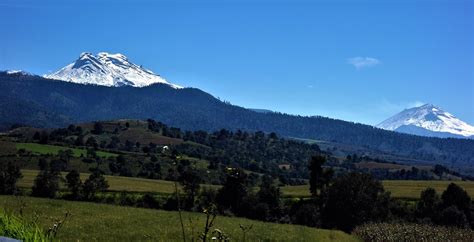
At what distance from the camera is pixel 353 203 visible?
10294cm

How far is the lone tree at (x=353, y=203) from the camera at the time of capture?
337 feet

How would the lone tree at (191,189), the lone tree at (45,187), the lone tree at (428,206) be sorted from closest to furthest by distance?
the lone tree at (45,187) → the lone tree at (428,206) → the lone tree at (191,189)

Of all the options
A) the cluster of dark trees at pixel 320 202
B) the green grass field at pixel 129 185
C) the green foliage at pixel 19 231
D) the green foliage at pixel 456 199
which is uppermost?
the green foliage at pixel 19 231

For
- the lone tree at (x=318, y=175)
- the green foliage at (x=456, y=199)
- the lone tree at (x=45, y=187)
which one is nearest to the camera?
the lone tree at (x=45, y=187)

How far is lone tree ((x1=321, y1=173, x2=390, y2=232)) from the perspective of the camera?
103m

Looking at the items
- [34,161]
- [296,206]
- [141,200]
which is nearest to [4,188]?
[141,200]

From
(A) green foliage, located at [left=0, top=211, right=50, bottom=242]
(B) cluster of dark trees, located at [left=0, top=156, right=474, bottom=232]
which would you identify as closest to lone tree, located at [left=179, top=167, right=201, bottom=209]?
(B) cluster of dark trees, located at [left=0, top=156, right=474, bottom=232]

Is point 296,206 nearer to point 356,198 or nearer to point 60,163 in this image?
point 356,198

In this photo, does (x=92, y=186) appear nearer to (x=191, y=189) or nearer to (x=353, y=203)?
(x=191, y=189)

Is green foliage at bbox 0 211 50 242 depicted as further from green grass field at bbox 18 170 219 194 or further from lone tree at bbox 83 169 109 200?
green grass field at bbox 18 170 219 194

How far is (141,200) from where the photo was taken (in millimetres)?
114562

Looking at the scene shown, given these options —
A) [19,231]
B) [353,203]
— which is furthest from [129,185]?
[19,231]

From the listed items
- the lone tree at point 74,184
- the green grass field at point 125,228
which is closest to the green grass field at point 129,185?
the lone tree at point 74,184

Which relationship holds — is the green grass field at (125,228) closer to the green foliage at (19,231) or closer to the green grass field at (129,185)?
the green foliage at (19,231)
